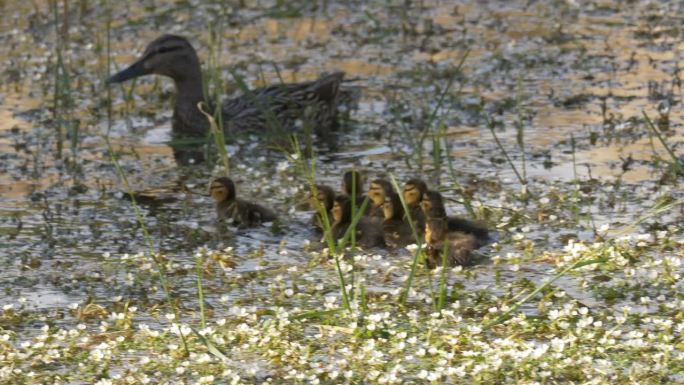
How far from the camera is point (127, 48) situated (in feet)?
42.8

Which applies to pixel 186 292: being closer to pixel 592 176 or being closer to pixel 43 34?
pixel 592 176

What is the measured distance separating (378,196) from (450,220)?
24.9 inches

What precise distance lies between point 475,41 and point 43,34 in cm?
388

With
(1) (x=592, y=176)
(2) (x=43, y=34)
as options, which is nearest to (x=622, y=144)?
(1) (x=592, y=176)

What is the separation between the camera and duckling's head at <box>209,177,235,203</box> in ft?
27.2

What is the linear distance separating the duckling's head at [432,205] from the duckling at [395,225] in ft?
0.45

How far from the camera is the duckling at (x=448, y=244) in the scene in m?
7.23

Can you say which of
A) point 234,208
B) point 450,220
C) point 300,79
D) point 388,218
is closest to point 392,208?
point 388,218

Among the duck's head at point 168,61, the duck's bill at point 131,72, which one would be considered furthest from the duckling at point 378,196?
the duck's bill at point 131,72

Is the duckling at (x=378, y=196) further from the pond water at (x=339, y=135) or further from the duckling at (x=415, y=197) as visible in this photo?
the pond water at (x=339, y=135)

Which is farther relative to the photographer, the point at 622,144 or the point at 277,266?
the point at 622,144

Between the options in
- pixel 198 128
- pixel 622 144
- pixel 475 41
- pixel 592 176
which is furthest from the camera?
pixel 475 41

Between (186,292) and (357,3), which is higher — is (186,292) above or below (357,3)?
below

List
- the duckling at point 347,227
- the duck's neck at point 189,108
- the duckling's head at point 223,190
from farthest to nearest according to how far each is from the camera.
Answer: the duck's neck at point 189,108, the duckling's head at point 223,190, the duckling at point 347,227
